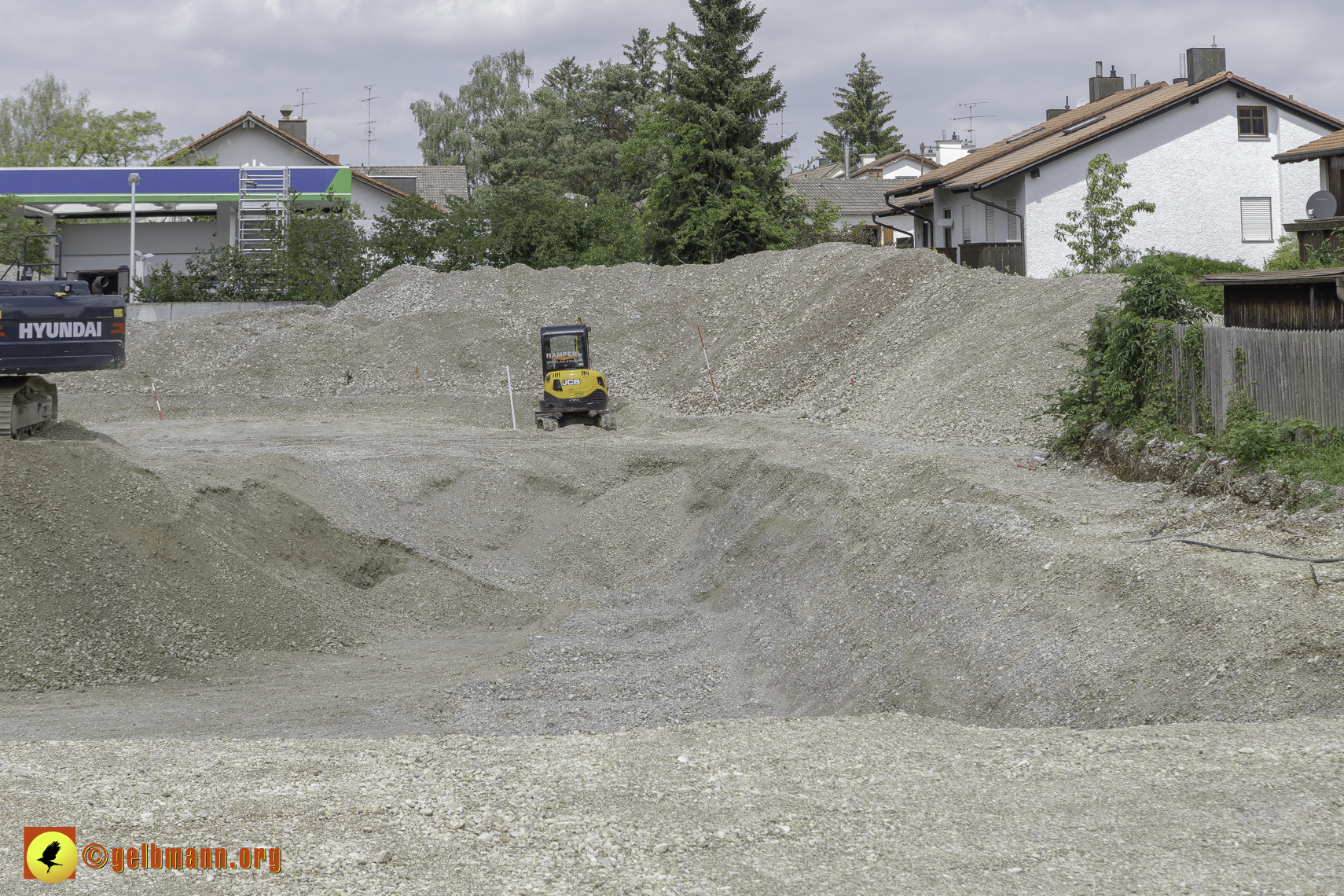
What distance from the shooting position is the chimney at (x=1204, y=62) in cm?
3887

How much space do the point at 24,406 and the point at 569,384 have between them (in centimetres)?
1127

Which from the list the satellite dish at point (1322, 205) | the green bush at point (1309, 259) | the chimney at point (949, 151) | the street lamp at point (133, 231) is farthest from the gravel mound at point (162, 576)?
the chimney at point (949, 151)

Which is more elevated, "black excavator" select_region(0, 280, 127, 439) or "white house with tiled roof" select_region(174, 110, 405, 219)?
"white house with tiled roof" select_region(174, 110, 405, 219)

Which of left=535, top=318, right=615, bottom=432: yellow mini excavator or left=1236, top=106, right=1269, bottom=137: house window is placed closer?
left=535, top=318, right=615, bottom=432: yellow mini excavator

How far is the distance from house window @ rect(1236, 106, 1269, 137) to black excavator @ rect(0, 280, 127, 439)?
110ft

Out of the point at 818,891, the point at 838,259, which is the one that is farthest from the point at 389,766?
the point at 838,259

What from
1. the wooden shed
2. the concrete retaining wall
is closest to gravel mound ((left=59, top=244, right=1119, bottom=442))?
the concrete retaining wall

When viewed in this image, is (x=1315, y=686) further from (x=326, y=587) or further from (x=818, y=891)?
(x=326, y=587)

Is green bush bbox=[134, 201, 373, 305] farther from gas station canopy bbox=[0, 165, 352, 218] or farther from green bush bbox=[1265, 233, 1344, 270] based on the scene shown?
green bush bbox=[1265, 233, 1344, 270]

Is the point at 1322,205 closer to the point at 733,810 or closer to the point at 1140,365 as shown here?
the point at 1140,365

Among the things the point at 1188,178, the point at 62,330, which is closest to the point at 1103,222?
the point at 1188,178

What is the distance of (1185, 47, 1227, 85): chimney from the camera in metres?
38.9

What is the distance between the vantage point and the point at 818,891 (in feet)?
17.8

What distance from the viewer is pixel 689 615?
1609 centimetres
